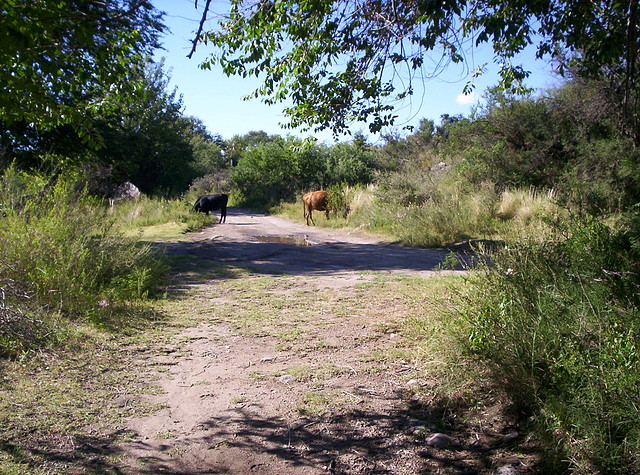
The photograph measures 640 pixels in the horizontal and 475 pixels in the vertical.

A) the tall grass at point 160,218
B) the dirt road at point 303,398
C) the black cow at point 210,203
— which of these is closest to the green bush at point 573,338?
the dirt road at point 303,398

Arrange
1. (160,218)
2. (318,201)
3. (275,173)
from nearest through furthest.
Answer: (160,218)
(318,201)
(275,173)

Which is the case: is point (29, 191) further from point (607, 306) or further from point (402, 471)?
point (607, 306)

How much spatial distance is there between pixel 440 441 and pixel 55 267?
14.7 feet

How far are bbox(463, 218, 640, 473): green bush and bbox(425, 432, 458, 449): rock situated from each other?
0.51m

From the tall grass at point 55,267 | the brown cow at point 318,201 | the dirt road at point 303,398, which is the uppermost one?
the brown cow at point 318,201

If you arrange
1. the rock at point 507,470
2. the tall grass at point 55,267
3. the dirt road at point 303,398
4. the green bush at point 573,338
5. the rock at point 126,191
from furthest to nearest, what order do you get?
1. the rock at point 126,191
2. the tall grass at point 55,267
3. the dirt road at point 303,398
4. the rock at point 507,470
5. the green bush at point 573,338

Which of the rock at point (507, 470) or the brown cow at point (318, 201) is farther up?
the brown cow at point (318, 201)

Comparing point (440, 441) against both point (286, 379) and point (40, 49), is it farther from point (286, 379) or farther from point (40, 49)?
point (40, 49)

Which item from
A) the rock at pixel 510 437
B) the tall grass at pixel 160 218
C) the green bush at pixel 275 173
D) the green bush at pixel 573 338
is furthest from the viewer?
the green bush at pixel 275 173

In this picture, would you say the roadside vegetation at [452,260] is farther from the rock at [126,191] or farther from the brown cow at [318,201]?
the rock at [126,191]

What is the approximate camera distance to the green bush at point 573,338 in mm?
2562

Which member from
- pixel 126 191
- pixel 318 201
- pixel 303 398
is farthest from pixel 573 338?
pixel 126 191

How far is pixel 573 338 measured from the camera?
3.11 m

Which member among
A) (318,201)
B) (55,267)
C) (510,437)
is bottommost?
(510,437)
